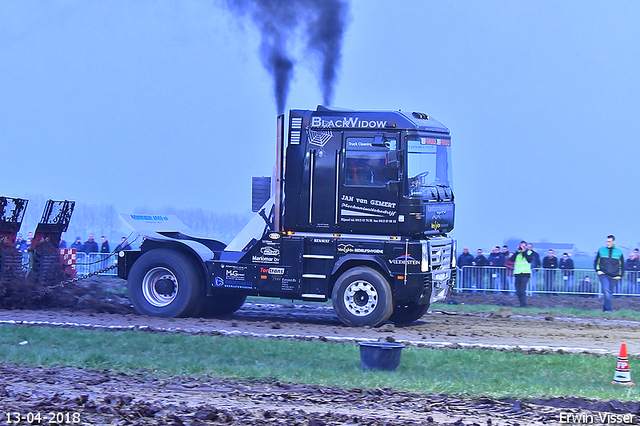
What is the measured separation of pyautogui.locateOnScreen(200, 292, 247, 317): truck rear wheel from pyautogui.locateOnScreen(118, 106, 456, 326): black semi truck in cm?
56

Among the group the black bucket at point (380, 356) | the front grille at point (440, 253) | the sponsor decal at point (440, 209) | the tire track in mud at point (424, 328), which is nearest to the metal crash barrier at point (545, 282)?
the tire track in mud at point (424, 328)

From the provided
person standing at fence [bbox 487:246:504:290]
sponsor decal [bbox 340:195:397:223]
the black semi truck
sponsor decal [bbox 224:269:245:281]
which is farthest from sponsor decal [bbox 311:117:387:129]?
person standing at fence [bbox 487:246:504:290]

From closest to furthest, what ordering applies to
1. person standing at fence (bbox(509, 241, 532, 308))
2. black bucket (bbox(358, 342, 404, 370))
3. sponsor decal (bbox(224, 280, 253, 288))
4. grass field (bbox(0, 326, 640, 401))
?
1. grass field (bbox(0, 326, 640, 401))
2. black bucket (bbox(358, 342, 404, 370))
3. sponsor decal (bbox(224, 280, 253, 288))
4. person standing at fence (bbox(509, 241, 532, 308))

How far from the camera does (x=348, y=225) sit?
46.2 ft

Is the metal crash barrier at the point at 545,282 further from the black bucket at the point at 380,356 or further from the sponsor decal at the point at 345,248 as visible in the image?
the black bucket at the point at 380,356

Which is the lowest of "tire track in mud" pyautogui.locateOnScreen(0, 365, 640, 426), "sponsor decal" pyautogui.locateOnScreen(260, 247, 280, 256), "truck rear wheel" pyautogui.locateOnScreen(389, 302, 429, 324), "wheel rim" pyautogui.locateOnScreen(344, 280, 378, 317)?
"tire track in mud" pyautogui.locateOnScreen(0, 365, 640, 426)

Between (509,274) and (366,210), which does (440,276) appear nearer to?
(366,210)

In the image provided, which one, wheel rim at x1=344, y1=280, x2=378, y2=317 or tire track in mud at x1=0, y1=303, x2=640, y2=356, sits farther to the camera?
wheel rim at x1=344, y1=280, x2=378, y2=317

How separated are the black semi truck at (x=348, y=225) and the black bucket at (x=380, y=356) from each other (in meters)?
3.88

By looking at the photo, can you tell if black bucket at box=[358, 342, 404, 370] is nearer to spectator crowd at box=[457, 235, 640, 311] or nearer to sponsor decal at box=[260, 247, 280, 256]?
sponsor decal at box=[260, 247, 280, 256]

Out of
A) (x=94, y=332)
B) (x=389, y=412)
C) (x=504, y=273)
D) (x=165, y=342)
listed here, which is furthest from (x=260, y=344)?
(x=504, y=273)

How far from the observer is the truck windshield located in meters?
13.8

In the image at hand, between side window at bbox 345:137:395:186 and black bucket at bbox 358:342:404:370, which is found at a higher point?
side window at bbox 345:137:395:186

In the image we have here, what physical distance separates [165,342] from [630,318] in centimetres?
923
